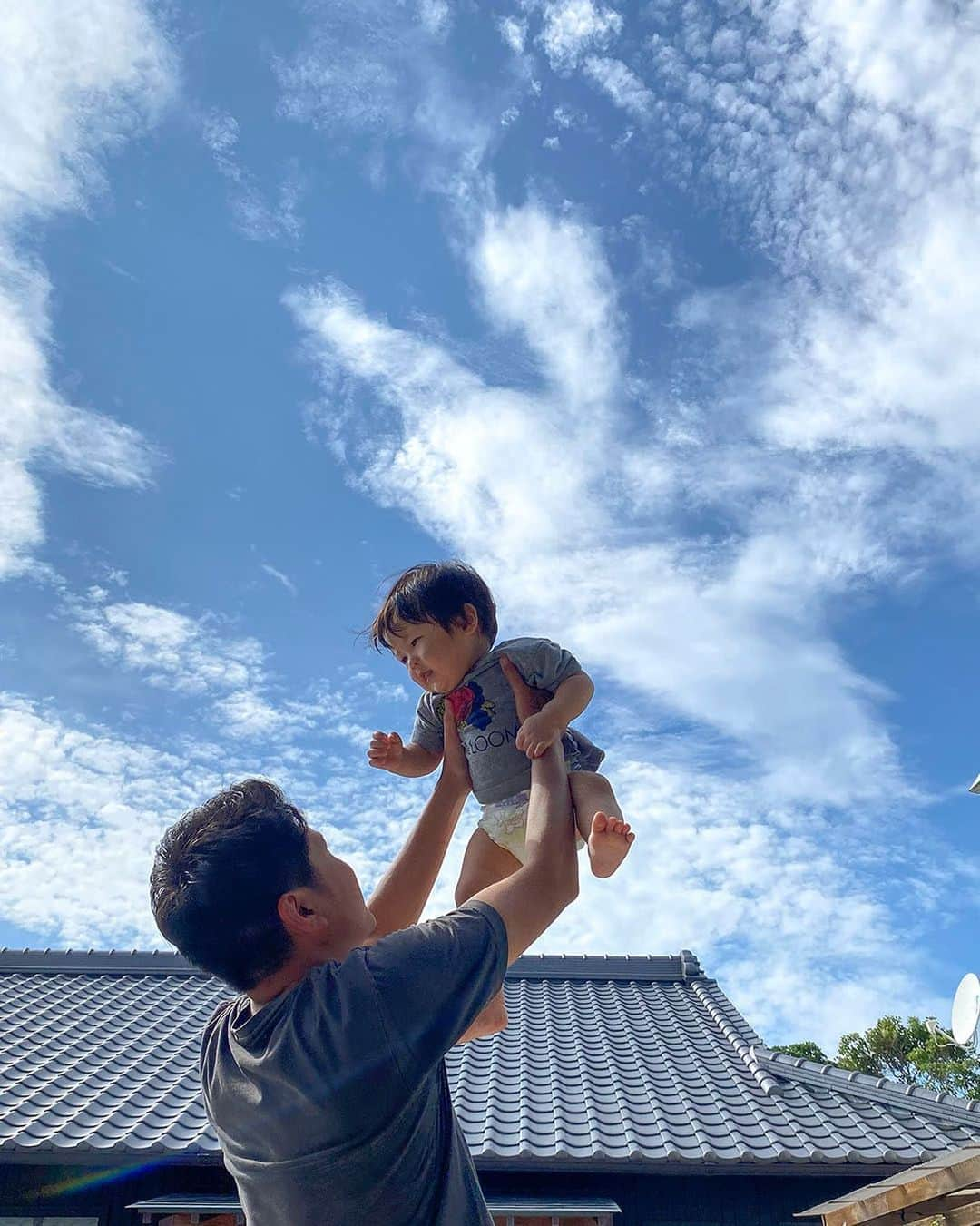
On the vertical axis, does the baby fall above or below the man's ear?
above

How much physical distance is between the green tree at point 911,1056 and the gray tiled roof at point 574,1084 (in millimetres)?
9326

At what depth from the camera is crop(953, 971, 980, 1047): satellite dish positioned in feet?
22.8

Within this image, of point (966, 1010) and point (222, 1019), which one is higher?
point (966, 1010)

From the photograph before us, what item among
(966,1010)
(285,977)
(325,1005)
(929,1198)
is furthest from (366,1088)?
(966,1010)

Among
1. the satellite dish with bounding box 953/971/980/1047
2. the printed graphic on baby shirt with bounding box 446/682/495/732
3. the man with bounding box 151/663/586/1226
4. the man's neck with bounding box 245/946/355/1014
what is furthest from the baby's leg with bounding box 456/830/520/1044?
the satellite dish with bounding box 953/971/980/1047

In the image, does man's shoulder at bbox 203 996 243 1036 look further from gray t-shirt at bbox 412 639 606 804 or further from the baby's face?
the baby's face

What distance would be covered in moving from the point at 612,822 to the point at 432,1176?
2.16ft

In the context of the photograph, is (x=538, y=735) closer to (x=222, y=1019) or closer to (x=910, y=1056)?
(x=222, y=1019)

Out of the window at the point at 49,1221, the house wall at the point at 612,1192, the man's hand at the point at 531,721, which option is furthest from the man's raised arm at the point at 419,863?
the window at the point at 49,1221

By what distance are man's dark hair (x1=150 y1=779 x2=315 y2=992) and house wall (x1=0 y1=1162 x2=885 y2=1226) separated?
14.8 ft

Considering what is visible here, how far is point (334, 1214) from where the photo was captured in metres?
1.29

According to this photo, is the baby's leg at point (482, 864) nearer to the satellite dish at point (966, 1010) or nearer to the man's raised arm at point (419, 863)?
the man's raised arm at point (419, 863)

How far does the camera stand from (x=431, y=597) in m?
2.20

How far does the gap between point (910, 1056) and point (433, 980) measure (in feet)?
58.0
